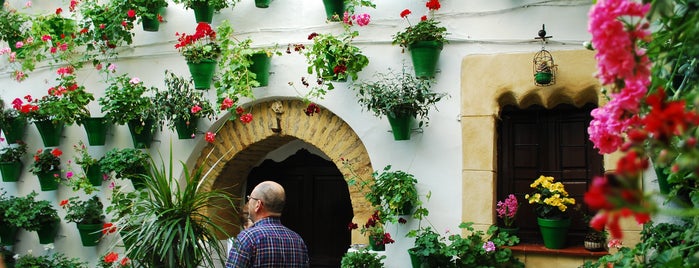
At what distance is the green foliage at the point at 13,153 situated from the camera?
6.30m

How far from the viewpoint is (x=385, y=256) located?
4711mm

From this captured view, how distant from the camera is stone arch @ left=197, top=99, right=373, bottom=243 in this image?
204 inches

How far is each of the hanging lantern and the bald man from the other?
1.75 metres

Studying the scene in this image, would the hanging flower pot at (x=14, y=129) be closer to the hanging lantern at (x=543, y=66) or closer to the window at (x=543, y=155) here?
the window at (x=543, y=155)

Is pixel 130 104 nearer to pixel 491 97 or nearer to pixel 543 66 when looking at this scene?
pixel 491 97

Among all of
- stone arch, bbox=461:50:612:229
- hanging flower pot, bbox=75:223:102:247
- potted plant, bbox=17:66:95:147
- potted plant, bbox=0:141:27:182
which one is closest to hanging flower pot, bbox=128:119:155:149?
potted plant, bbox=17:66:95:147

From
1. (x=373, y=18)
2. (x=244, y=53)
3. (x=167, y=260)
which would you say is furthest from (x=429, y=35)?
(x=167, y=260)

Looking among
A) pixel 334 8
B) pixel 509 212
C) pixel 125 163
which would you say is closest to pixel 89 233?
pixel 125 163

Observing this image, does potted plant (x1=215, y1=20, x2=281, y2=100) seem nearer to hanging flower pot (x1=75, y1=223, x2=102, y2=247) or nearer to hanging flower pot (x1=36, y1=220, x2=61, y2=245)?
hanging flower pot (x1=75, y1=223, x2=102, y2=247)

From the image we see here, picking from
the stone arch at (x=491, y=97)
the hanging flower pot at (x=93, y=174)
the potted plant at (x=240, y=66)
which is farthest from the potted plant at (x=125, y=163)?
the stone arch at (x=491, y=97)

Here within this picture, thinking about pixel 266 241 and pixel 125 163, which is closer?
pixel 266 241

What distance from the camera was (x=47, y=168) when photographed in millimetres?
6074

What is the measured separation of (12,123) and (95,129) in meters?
1.01

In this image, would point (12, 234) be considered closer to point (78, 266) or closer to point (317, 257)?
point (78, 266)
